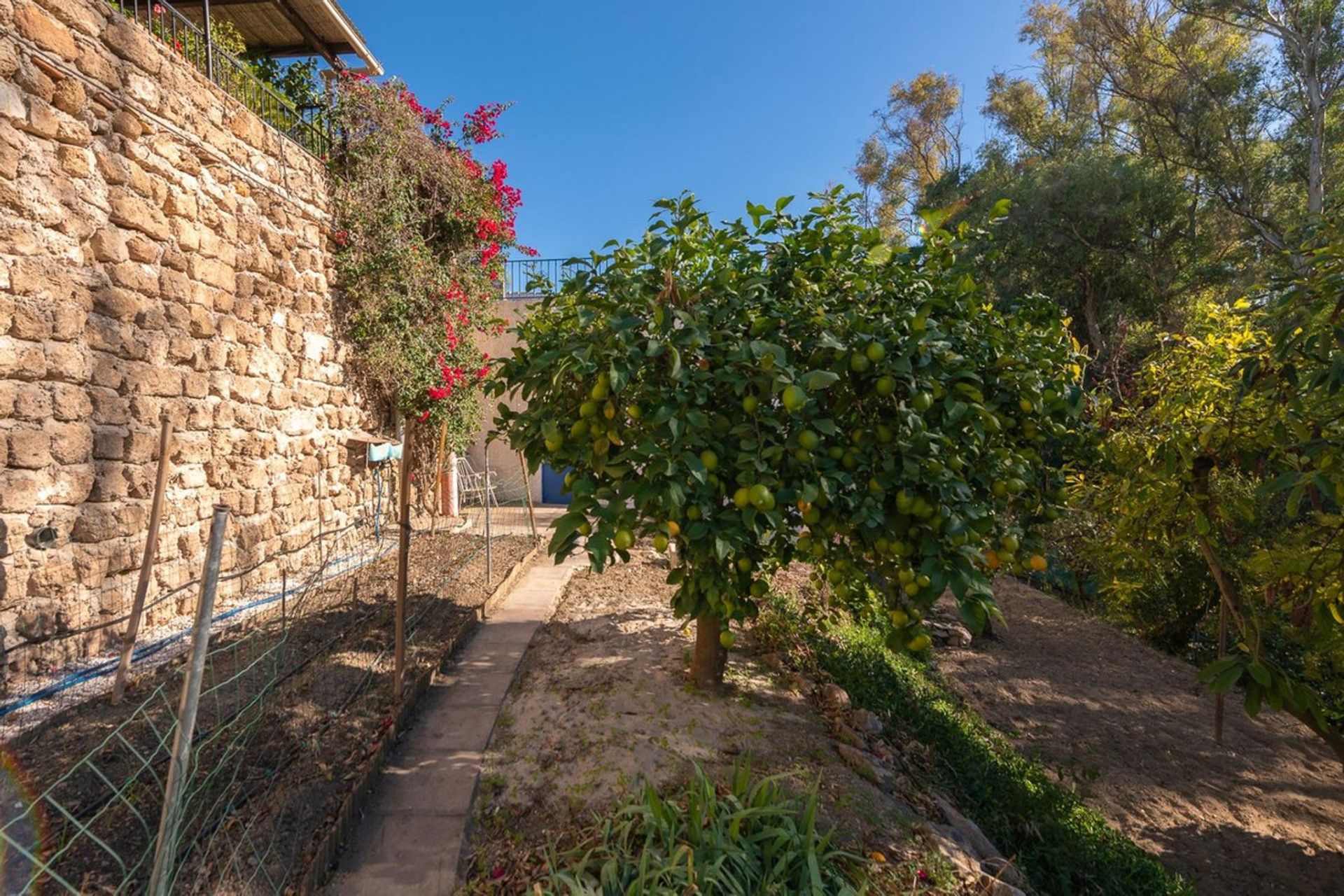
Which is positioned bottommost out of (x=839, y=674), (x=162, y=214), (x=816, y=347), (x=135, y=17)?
(x=839, y=674)

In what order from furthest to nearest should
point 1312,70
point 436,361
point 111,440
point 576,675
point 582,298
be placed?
point 1312,70
point 436,361
point 111,440
point 576,675
point 582,298

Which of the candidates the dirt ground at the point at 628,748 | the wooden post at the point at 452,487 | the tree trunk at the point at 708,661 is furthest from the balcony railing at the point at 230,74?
the tree trunk at the point at 708,661

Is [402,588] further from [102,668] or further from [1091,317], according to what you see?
[1091,317]

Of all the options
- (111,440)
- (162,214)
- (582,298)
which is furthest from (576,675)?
(162,214)

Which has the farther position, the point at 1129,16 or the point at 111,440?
the point at 1129,16

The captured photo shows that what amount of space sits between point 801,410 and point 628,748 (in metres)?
1.83

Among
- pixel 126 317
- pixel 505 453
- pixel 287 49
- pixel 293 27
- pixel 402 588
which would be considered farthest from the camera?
pixel 505 453

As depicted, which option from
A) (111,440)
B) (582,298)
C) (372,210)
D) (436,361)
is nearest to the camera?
(582,298)

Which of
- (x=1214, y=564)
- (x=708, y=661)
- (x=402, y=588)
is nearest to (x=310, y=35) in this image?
(x=402, y=588)

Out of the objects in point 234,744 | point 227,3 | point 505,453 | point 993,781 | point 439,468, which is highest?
point 227,3

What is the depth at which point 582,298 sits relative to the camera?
257 cm

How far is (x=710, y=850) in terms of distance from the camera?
2.29 metres

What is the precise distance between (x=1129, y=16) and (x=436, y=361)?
54.4ft

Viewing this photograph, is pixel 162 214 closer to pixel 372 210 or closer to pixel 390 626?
pixel 372 210
